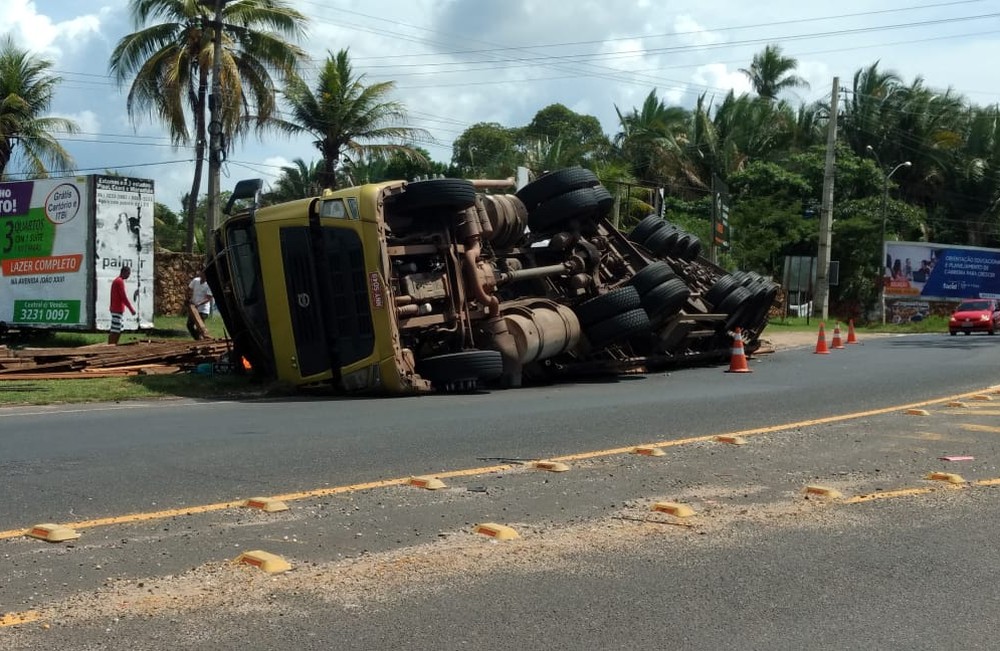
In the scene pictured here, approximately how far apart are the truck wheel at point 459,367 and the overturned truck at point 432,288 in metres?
0.02

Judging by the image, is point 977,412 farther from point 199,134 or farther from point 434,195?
point 199,134

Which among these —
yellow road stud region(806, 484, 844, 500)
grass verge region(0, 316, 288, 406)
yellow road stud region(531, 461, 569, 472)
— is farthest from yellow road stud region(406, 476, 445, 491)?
grass verge region(0, 316, 288, 406)

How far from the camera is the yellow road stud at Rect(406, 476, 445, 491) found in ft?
23.6

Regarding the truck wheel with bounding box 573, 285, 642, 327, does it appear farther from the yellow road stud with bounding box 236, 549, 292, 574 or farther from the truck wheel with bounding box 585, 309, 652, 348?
the yellow road stud with bounding box 236, 549, 292, 574

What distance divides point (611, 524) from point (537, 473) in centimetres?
156

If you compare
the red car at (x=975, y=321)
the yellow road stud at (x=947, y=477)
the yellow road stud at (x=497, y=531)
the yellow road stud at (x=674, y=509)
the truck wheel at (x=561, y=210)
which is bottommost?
the red car at (x=975, y=321)

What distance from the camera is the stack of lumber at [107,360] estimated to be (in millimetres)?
15203

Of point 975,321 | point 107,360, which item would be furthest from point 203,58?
point 975,321

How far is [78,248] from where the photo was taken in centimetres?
2023

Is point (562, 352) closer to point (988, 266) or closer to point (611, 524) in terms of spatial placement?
point (611, 524)

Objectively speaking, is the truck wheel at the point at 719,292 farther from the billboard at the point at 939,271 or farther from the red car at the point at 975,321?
the billboard at the point at 939,271

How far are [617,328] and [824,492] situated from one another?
844 centimetres

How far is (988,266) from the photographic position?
53969 millimetres

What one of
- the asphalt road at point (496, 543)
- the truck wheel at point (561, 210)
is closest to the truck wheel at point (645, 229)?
the truck wheel at point (561, 210)
